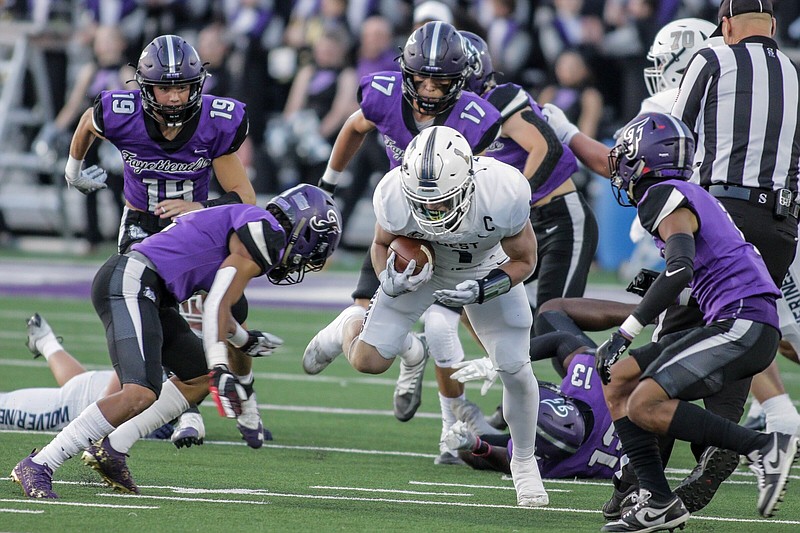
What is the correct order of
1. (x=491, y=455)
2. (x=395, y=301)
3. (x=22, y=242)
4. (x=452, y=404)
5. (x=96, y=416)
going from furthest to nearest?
(x=22, y=242) → (x=452, y=404) → (x=491, y=455) → (x=395, y=301) → (x=96, y=416)

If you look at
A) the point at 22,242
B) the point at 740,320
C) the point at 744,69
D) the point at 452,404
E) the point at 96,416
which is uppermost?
the point at 744,69

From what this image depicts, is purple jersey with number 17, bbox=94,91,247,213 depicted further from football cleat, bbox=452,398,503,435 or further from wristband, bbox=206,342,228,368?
wristband, bbox=206,342,228,368

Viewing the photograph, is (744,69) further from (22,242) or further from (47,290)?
(22,242)

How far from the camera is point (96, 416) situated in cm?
497

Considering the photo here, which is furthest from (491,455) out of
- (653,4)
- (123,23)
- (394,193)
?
(123,23)

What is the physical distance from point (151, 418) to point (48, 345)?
1.70 metres

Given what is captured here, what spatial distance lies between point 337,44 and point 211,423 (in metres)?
7.68

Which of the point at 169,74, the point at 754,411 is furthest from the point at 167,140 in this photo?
the point at 754,411

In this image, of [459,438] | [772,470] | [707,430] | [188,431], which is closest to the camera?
[772,470]

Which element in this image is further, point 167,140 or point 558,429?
point 167,140

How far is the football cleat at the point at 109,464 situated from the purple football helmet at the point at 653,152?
2.10 meters

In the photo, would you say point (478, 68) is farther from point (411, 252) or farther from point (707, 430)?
point (707, 430)

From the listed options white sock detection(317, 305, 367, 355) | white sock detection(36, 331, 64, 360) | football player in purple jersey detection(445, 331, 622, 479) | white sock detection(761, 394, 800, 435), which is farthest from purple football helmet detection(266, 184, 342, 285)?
white sock detection(761, 394, 800, 435)

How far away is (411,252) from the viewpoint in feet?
17.4
